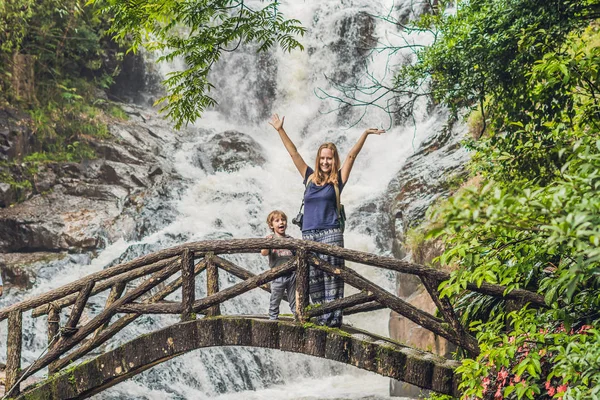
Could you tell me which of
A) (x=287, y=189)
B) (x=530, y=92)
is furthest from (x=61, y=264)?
(x=530, y=92)

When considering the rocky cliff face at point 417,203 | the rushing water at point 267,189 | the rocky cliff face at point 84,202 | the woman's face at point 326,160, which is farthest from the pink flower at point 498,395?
the rocky cliff face at point 84,202

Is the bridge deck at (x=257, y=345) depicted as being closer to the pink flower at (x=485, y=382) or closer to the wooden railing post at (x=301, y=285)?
the wooden railing post at (x=301, y=285)

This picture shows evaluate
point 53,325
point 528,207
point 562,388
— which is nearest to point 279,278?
point 53,325

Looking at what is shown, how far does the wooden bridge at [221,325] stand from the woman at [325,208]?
0.19 meters

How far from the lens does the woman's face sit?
641 centimetres

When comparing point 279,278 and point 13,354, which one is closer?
point 279,278

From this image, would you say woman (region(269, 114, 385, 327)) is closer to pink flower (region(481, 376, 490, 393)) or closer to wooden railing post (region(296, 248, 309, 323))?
wooden railing post (region(296, 248, 309, 323))

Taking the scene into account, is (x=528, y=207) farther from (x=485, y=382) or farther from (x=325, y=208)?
(x=325, y=208)

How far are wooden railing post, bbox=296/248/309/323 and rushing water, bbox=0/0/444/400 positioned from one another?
2.93 m

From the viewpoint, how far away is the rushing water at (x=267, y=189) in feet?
39.7

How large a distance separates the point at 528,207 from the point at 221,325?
4.14m

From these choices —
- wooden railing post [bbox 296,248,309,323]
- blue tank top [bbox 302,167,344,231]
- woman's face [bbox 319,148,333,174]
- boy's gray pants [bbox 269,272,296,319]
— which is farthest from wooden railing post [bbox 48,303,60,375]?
woman's face [bbox 319,148,333,174]

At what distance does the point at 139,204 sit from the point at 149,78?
7.78 meters

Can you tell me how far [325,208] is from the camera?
6.48 m
